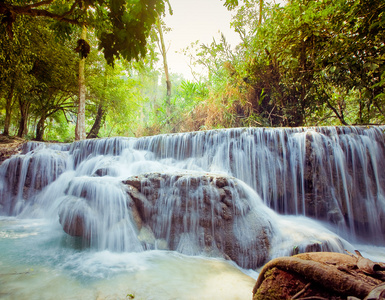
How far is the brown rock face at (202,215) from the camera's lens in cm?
383

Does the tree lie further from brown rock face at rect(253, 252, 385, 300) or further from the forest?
brown rock face at rect(253, 252, 385, 300)

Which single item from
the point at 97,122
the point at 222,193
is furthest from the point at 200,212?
the point at 97,122

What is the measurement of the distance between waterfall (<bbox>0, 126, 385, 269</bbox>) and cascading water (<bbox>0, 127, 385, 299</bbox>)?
0.02 meters

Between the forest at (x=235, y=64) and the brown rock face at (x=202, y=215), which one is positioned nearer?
the forest at (x=235, y=64)

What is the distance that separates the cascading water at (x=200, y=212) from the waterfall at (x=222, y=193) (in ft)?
0.08

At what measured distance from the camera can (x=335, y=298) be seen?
1242 mm

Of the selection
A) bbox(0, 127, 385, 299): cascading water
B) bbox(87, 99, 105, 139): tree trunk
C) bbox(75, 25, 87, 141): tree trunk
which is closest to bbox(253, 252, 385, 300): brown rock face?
bbox(0, 127, 385, 299): cascading water

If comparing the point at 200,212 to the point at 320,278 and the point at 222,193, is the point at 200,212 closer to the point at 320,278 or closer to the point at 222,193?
the point at 222,193

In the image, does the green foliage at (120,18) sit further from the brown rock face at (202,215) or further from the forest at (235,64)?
the brown rock face at (202,215)

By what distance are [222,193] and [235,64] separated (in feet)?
26.9

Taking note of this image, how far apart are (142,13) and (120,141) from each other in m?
7.61

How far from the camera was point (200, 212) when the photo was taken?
4223 millimetres

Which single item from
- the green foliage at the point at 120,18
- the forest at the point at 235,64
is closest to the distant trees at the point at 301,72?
the forest at the point at 235,64

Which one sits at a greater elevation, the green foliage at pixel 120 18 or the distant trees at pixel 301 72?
the distant trees at pixel 301 72
